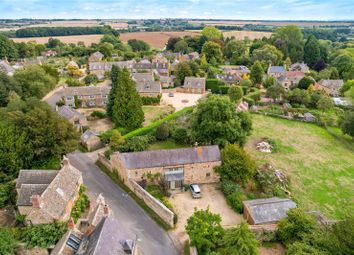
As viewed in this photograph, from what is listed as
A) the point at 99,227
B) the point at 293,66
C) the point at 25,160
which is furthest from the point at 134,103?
the point at 293,66

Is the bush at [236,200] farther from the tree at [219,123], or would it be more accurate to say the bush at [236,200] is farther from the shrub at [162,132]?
the shrub at [162,132]

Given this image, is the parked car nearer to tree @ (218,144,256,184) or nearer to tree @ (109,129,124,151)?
tree @ (218,144,256,184)

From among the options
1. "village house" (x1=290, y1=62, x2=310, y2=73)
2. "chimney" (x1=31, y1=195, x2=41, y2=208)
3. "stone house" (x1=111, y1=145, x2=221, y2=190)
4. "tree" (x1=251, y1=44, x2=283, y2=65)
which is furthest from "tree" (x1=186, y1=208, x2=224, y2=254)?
"tree" (x1=251, y1=44, x2=283, y2=65)

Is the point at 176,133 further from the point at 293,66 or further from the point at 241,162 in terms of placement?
the point at 293,66

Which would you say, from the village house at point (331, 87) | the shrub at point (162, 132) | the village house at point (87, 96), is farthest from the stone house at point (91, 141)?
the village house at point (331, 87)

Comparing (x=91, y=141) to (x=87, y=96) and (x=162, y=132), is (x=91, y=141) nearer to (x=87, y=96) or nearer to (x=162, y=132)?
(x=162, y=132)

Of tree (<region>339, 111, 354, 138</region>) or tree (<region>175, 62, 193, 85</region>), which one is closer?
tree (<region>339, 111, 354, 138</region>)

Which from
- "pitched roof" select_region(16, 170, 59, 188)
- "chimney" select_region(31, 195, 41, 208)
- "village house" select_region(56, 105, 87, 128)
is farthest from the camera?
"village house" select_region(56, 105, 87, 128)
